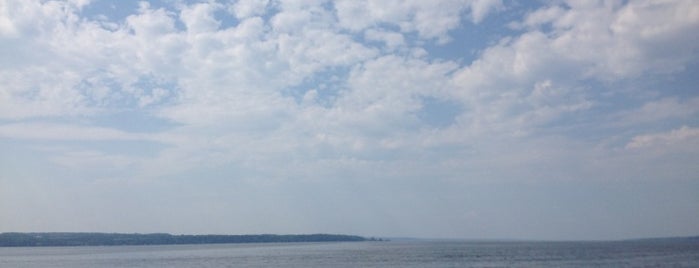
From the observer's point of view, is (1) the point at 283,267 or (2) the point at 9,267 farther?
(2) the point at 9,267

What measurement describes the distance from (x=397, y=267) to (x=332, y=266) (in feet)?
22.4

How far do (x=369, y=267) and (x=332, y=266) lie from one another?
4.11 meters

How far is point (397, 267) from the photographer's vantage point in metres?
70.3

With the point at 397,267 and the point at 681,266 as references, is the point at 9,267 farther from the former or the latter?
the point at 681,266

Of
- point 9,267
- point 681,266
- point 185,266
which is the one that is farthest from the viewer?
point 9,267

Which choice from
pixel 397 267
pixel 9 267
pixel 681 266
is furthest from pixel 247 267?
pixel 681 266

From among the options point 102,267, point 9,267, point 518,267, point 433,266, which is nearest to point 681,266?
point 518,267

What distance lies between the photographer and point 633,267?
66.5 m

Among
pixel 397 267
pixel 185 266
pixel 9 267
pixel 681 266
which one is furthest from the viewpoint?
pixel 9 267

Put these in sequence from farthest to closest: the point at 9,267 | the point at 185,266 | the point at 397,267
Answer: the point at 9,267, the point at 185,266, the point at 397,267

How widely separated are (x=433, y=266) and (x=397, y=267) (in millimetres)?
3819

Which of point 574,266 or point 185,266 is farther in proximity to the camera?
point 185,266

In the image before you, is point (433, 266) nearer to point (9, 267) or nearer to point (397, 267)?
point (397, 267)

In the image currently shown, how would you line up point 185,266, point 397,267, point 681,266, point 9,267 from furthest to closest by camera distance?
point 9,267 < point 185,266 < point 397,267 < point 681,266
